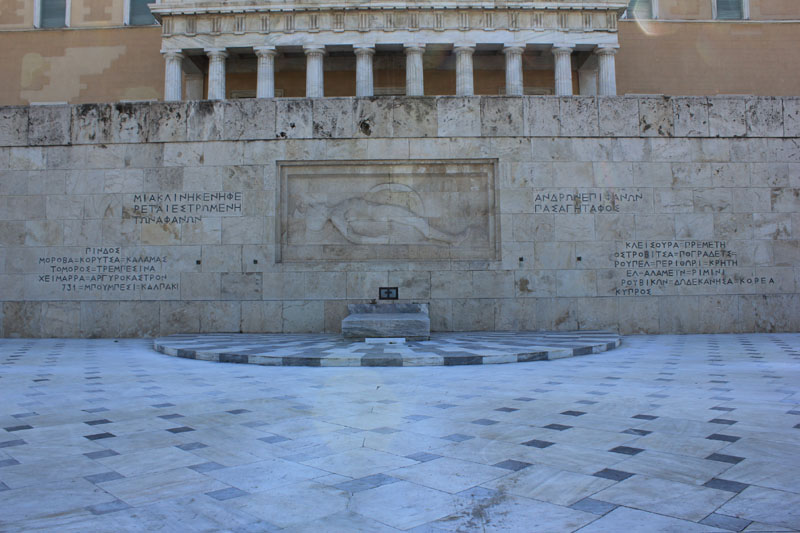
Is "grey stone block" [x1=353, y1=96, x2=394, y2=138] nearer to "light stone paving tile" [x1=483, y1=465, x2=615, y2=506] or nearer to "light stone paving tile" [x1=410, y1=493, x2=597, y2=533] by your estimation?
"light stone paving tile" [x1=483, y1=465, x2=615, y2=506]

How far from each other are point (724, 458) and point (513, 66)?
38878mm

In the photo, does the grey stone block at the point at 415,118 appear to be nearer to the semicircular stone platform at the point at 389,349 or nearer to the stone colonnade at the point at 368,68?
the semicircular stone platform at the point at 389,349

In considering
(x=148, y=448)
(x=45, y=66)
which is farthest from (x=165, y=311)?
(x=45, y=66)

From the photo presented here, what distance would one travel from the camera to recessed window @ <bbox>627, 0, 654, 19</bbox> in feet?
147

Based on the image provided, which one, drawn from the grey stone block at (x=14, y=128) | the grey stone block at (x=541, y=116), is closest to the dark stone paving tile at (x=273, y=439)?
the grey stone block at (x=541, y=116)

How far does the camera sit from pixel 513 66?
129 feet

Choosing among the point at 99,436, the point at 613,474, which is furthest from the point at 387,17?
the point at 613,474

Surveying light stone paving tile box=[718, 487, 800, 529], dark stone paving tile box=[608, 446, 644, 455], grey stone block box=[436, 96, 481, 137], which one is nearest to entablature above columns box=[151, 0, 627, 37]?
grey stone block box=[436, 96, 481, 137]

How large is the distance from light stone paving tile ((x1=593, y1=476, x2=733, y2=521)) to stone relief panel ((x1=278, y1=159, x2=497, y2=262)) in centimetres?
1241

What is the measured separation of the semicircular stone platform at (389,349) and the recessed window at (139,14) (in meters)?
39.3

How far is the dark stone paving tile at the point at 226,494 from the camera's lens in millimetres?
3811

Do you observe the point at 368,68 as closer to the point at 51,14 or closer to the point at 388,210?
the point at 388,210

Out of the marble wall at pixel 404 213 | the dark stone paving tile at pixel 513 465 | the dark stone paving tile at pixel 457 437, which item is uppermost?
the marble wall at pixel 404 213

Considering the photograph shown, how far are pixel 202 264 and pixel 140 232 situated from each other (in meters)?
2.19
